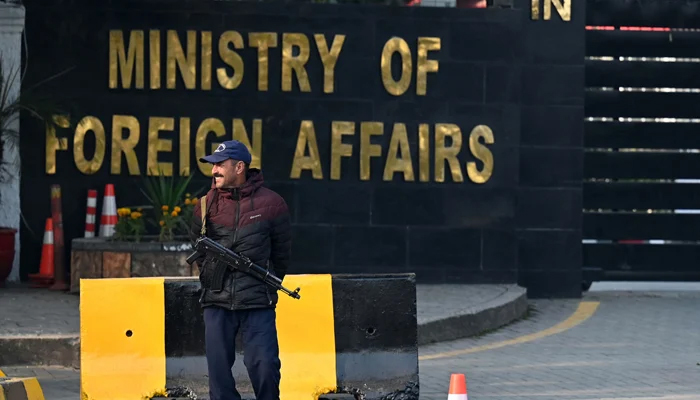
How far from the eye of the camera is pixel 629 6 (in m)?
18.0

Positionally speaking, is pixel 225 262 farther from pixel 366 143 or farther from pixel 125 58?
pixel 125 58

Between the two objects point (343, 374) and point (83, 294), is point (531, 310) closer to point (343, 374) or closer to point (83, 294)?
point (343, 374)

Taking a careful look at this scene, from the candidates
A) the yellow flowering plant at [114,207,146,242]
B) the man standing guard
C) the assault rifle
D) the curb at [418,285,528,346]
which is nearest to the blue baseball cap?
the man standing guard

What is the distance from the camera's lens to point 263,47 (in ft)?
53.5

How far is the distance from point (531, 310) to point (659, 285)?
316 cm

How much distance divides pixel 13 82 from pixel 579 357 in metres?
6.84

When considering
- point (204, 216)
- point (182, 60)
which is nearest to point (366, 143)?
point (182, 60)

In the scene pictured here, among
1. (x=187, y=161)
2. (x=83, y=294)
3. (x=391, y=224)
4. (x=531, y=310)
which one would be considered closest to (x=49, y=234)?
(x=187, y=161)

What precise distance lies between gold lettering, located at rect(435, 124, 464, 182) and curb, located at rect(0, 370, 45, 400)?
850 cm

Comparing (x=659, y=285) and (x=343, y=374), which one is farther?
(x=659, y=285)

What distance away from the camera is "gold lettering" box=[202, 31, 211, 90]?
53.2 ft

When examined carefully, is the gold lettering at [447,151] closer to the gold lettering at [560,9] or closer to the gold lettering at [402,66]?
the gold lettering at [402,66]

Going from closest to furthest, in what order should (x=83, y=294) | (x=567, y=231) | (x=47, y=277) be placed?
(x=83, y=294) < (x=47, y=277) < (x=567, y=231)

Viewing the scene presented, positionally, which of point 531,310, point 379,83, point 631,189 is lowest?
point 531,310
